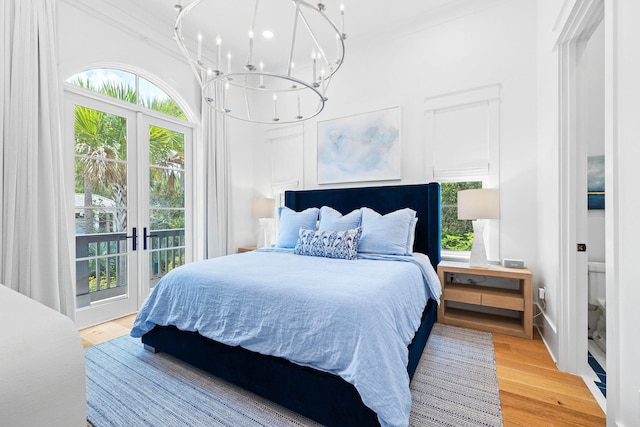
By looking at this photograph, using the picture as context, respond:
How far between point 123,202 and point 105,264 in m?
0.67

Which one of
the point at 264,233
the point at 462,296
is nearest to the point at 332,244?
the point at 462,296

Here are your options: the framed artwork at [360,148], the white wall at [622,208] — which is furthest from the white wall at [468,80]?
the white wall at [622,208]

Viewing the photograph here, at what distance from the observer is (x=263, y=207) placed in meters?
4.17

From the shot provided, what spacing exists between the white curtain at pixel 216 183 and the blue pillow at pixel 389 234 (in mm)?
2045

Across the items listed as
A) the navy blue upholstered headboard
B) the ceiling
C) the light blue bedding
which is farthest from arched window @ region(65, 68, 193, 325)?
the navy blue upholstered headboard

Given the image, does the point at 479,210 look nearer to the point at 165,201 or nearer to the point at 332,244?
the point at 332,244

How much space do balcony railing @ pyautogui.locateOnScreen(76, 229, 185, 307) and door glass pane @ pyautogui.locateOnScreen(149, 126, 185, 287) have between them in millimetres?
12

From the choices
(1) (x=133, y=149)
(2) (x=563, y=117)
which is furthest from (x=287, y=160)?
(2) (x=563, y=117)

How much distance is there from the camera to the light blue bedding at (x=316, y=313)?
1.33 meters

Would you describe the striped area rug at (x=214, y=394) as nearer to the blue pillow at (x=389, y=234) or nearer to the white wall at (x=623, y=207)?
the white wall at (x=623, y=207)

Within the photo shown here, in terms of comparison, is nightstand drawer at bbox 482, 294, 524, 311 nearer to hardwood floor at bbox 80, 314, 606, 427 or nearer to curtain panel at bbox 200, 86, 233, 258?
hardwood floor at bbox 80, 314, 606, 427

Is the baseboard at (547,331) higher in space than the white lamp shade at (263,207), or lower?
lower

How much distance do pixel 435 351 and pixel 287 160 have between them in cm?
310

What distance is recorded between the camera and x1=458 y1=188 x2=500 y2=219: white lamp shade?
272 cm
